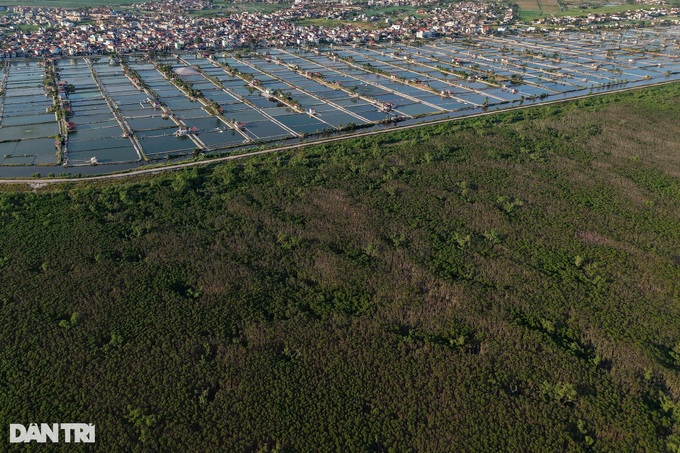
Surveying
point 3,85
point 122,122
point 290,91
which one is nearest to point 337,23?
point 290,91

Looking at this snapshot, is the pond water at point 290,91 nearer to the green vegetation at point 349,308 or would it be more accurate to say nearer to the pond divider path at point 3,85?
the pond divider path at point 3,85

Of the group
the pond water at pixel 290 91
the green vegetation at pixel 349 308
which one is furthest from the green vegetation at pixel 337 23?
the green vegetation at pixel 349 308

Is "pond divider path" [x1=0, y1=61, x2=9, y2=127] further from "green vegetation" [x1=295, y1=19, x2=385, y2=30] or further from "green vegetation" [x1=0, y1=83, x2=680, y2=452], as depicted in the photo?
"green vegetation" [x1=295, y1=19, x2=385, y2=30]

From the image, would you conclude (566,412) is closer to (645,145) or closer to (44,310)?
(44,310)

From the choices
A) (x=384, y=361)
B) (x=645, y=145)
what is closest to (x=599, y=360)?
(x=384, y=361)

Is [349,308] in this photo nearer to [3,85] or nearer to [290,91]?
[290,91]

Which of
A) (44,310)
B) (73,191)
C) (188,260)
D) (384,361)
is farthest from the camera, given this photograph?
(73,191)

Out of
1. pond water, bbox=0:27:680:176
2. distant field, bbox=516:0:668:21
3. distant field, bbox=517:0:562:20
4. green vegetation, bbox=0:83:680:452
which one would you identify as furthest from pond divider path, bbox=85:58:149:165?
distant field, bbox=517:0:562:20

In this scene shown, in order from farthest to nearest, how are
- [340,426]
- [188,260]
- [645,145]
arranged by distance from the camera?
[645,145] → [188,260] → [340,426]
